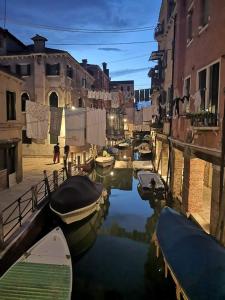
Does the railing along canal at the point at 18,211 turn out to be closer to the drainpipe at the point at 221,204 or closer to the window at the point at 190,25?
the drainpipe at the point at 221,204

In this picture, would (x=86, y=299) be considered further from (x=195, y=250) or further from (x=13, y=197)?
(x=13, y=197)

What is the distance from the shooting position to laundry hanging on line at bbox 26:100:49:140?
20000mm

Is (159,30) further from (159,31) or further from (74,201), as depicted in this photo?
(74,201)

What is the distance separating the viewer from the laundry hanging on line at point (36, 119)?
20.0 metres

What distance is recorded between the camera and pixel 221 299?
251 inches

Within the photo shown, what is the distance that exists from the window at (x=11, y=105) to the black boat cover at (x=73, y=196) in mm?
6112

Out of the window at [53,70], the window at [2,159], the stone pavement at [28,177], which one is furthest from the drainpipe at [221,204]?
the window at [53,70]

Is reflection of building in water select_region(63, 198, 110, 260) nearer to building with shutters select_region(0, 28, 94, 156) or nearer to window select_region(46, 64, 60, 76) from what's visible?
building with shutters select_region(0, 28, 94, 156)

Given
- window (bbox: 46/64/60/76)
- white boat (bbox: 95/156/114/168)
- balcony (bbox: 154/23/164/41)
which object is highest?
balcony (bbox: 154/23/164/41)

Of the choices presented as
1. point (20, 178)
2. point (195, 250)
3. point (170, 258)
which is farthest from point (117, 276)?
point (20, 178)

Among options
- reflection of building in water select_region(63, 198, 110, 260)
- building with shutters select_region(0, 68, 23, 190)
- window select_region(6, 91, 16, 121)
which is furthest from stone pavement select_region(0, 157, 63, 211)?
window select_region(6, 91, 16, 121)

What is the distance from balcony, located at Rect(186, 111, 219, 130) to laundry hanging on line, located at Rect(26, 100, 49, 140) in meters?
11.8

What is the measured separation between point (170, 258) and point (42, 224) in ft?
27.9

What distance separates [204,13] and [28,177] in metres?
16.3
